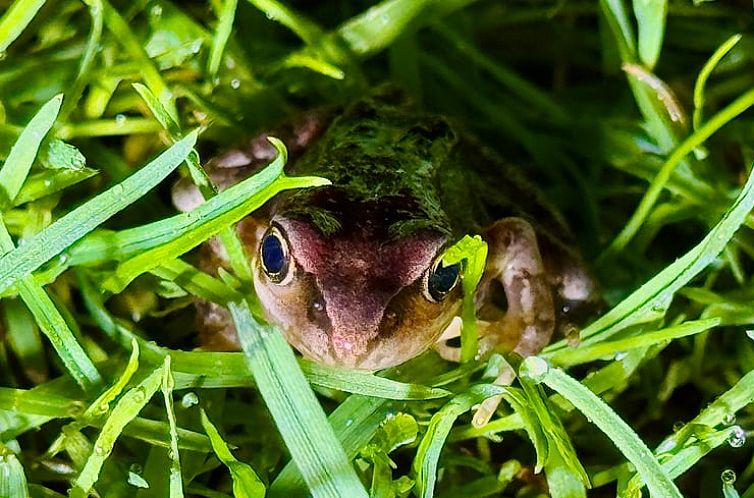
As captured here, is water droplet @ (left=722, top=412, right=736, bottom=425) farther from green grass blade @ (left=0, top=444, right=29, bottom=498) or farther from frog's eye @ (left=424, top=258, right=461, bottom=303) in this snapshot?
green grass blade @ (left=0, top=444, right=29, bottom=498)

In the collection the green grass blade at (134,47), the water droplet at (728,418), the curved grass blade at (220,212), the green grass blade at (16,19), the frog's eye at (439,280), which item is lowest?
the water droplet at (728,418)

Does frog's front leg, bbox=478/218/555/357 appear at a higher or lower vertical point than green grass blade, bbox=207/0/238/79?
lower

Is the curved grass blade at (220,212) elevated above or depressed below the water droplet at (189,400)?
above

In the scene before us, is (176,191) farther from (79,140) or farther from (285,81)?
(285,81)

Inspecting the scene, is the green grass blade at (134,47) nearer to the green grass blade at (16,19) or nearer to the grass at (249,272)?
the grass at (249,272)

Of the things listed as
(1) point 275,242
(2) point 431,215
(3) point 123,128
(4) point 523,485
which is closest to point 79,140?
(3) point 123,128

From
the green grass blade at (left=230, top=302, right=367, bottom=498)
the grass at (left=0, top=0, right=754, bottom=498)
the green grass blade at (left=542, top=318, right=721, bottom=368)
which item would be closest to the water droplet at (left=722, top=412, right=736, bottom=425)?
the grass at (left=0, top=0, right=754, bottom=498)

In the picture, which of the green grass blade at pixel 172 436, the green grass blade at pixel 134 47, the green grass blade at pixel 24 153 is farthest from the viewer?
the green grass blade at pixel 134 47

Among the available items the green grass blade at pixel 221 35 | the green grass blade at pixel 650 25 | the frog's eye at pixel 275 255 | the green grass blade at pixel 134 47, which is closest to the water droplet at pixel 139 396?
the frog's eye at pixel 275 255

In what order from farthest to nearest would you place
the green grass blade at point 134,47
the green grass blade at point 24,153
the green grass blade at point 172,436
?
1. the green grass blade at point 134,47
2. the green grass blade at point 24,153
3. the green grass blade at point 172,436
